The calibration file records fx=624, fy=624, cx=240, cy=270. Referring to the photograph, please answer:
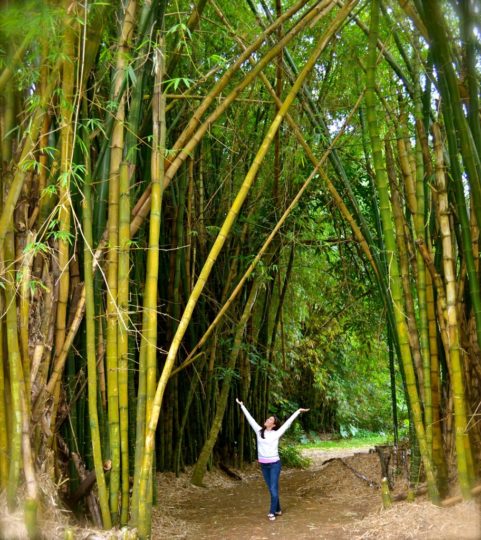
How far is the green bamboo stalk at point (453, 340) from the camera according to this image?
2906 mm

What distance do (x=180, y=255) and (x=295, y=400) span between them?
6.07 meters

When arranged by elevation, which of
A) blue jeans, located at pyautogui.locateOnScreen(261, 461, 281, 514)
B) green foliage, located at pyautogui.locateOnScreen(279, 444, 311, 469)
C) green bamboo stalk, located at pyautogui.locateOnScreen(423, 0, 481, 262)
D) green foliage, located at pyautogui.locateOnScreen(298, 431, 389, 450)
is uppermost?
green bamboo stalk, located at pyautogui.locateOnScreen(423, 0, 481, 262)

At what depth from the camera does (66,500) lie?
306cm

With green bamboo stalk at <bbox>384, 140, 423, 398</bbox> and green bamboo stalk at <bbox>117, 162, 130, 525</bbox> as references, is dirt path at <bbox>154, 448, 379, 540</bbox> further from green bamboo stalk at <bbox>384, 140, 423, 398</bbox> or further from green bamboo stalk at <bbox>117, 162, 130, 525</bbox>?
green bamboo stalk at <bbox>384, 140, 423, 398</bbox>

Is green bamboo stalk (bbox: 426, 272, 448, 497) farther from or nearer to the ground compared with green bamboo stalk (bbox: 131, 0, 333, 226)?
nearer to the ground

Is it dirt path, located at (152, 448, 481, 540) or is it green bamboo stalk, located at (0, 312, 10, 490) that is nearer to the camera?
green bamboo stalk, located at (0, 312, 10, 490)

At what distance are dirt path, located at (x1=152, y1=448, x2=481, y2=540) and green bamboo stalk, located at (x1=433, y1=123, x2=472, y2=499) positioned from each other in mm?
185

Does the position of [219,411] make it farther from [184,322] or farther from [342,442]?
[342,442]

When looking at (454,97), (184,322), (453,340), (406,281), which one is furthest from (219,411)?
(454,97)

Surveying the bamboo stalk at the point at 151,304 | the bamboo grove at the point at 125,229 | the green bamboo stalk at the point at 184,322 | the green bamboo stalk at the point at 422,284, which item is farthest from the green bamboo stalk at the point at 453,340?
the bamboo stalk at the point at 151,304

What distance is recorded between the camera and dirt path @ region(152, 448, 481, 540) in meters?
2.94

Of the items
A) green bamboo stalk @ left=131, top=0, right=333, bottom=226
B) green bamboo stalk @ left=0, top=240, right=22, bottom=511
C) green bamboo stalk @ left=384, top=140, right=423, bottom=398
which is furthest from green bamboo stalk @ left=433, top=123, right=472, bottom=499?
green bamboo stalk @ left=0, top=240, right=22, bottom=511

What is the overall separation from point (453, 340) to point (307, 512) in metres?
1.89

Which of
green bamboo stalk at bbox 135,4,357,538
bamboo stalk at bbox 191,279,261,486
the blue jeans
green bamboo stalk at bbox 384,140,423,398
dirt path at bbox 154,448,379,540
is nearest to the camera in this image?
green bamboo stalk at bbox 135,4,357,538
